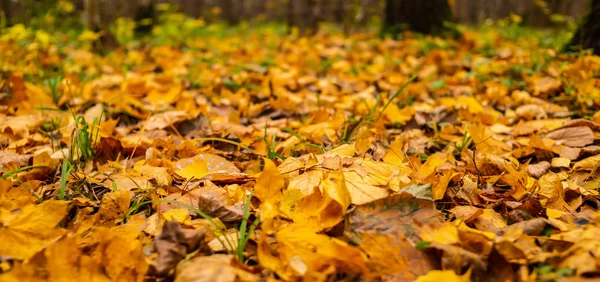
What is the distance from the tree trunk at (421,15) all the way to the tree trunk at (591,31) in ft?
6.95

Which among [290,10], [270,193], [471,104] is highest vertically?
[290,10]

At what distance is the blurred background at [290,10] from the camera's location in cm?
508

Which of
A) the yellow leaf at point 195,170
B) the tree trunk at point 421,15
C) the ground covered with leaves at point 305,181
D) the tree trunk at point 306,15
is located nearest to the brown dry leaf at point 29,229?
the ground covered with leaves at point 305,181

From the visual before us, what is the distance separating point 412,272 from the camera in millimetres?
928

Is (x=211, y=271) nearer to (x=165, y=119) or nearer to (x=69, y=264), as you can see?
(x=69, y=264)

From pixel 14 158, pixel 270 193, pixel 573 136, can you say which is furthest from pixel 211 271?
pixel 573 136

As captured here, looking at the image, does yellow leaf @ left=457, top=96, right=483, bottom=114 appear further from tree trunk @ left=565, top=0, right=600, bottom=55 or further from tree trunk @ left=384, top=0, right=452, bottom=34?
tree trunk @ left=384, top=0, right=452, bottom=34

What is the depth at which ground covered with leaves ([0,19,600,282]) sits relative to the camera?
3.10ft

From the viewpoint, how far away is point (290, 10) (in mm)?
6734

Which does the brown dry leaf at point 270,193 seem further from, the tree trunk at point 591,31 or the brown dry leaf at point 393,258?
the tree trunk at point 591,31

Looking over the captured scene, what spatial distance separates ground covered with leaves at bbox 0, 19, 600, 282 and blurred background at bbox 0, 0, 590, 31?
1.80m

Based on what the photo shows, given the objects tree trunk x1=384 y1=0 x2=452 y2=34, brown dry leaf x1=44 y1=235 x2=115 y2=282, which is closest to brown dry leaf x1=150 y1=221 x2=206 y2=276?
brown dry leaf x1=44 y1=235 x2=115 y2=282

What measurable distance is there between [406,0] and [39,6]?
4.78 metres

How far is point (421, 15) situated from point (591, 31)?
7.61 feet
